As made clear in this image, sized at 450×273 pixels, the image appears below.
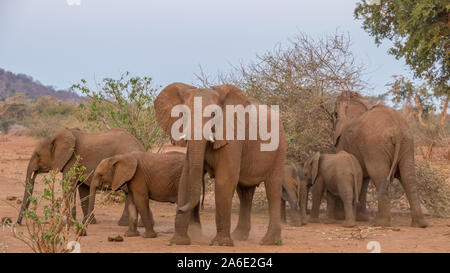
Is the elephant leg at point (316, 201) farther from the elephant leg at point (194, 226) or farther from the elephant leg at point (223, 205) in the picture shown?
A: the elephant leg at point (223, 205)

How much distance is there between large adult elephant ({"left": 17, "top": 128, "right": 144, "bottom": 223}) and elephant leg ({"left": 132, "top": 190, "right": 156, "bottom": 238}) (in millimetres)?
1383

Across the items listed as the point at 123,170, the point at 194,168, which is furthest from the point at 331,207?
the point at 194,168

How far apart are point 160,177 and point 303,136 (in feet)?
13.1

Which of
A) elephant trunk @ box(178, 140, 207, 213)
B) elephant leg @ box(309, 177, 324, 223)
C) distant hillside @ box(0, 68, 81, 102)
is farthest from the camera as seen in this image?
distant hillside @ box(0, 68, 81, 102)

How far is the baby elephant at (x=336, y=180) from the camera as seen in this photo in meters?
10.1

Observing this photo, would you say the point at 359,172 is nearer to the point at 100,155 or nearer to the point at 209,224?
the point at 209,224

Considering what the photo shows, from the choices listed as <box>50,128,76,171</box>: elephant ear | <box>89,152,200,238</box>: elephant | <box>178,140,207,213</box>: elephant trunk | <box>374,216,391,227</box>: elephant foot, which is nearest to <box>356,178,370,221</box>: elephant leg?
<box>374,216,391,227</box>: elephant foot

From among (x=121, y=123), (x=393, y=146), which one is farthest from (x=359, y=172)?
(x=121, y=123)

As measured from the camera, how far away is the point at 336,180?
10320mm

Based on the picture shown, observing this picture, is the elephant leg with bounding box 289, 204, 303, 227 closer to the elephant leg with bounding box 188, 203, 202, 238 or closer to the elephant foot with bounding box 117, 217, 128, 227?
the elephant leg with bounding box 188, 203, 202, 238

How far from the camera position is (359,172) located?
1052 cm

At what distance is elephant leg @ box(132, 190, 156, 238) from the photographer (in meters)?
8.81

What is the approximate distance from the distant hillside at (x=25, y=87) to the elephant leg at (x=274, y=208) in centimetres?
8121

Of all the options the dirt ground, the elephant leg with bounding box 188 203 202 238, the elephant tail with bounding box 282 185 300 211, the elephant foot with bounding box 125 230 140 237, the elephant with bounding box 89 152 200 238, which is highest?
the elephant with bounding box 89 152 200 238
